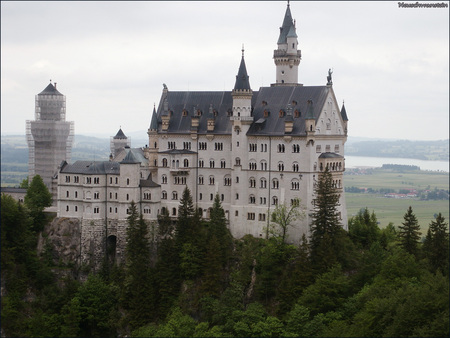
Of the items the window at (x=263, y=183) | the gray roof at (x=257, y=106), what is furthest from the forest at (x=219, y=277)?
the gray roof at (x=257, y=106)

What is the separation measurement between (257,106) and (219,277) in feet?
87.3

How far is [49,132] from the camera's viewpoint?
16900 centimetres

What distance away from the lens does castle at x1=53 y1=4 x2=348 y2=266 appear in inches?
4488

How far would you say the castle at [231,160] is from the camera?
114m

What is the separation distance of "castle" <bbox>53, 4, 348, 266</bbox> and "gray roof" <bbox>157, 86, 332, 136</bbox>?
162 mm

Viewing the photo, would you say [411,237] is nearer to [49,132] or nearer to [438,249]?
[438,249]

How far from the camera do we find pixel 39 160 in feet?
558

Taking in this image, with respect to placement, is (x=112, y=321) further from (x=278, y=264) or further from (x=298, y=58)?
(x=298, y=58)

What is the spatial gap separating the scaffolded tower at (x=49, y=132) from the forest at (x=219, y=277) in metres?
43.3

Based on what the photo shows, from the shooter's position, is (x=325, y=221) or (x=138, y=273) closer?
(x=325, y=221)

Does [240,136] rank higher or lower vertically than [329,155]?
higher

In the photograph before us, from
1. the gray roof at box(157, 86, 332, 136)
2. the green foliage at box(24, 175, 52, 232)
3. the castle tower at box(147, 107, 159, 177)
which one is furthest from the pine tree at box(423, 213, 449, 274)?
the green foliage at box(24, 175, 52, 232)

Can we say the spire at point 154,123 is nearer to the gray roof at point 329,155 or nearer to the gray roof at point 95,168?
the gray roof at point 95,168

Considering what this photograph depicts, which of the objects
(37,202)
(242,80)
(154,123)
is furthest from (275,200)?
(37,202)
